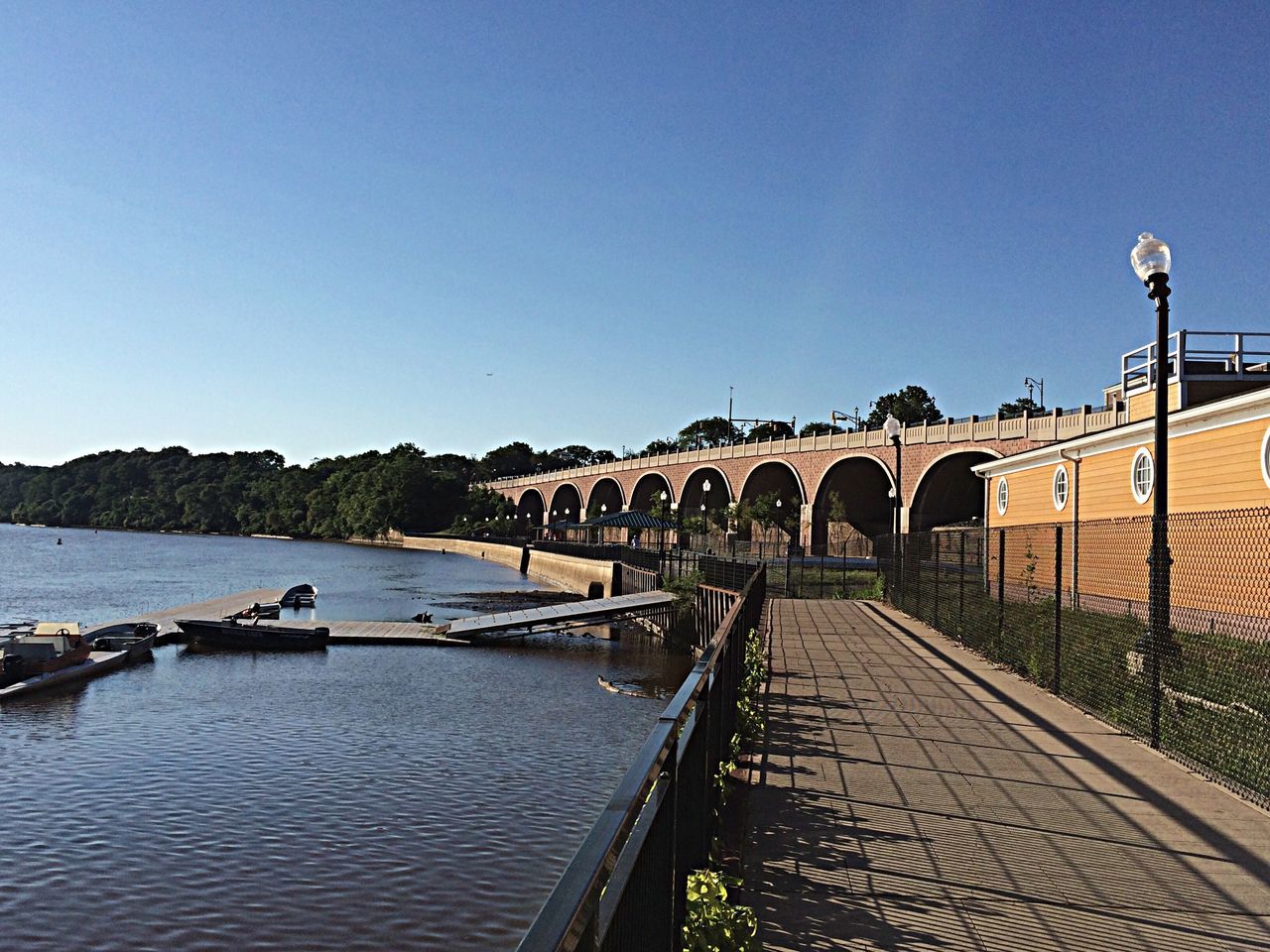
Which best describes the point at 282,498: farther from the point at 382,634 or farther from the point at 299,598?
the point at 382,634

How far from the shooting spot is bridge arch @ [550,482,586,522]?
115938mm

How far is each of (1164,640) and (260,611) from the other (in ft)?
115

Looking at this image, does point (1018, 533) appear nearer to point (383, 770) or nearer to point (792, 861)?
point (383, 770)

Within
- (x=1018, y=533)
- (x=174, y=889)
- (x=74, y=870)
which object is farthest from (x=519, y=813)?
(x=1018, y=533)

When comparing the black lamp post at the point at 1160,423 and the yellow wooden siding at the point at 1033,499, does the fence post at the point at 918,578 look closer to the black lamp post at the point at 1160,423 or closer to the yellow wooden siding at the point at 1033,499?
the yellow wooden siding at the point at 1033,499

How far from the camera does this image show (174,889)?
34.8 ft

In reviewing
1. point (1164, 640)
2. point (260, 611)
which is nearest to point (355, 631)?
point (260, 611)

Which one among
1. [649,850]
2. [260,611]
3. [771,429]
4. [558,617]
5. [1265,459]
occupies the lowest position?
[260,611]

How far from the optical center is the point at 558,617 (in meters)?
32.4

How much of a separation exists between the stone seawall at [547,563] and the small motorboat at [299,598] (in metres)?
13.3

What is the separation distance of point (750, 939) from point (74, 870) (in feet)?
33.0

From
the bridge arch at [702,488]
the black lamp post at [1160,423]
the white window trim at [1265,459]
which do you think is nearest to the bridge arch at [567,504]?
the bridge arch at [702,488]

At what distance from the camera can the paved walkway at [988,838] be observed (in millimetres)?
4602

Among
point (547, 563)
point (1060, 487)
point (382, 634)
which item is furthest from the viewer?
point (547, 563)
